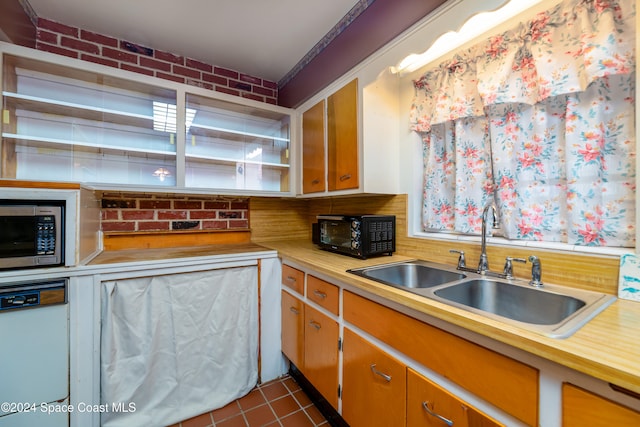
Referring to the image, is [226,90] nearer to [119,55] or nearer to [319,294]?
[119,55]

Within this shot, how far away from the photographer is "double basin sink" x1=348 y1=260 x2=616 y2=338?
829 mm

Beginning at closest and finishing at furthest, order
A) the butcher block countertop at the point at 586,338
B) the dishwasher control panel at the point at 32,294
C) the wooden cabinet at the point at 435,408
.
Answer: the butcher block countertop at the point at 586,338 → the wooden cabinet at the point at 435,408 → the dishwasher control panel at the point at 32,294

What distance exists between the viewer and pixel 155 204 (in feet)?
6.58

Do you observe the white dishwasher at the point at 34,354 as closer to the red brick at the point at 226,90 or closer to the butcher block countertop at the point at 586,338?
the butcher block countertop at the point at 586,338

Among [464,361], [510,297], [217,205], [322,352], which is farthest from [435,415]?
[217,205]

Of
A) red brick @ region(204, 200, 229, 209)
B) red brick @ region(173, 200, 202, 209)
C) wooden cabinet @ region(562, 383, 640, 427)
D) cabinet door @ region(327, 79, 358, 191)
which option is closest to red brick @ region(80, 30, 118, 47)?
red brick @ region(173, 200, 202, 209)

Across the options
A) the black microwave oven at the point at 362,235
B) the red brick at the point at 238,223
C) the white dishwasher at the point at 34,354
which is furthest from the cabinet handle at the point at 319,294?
the white dishwasher at the point at 34,354

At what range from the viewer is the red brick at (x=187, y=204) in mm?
2078

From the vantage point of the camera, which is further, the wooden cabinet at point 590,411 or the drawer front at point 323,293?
the drawer front at point 323,293

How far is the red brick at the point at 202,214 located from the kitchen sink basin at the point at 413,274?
1398 millimetres

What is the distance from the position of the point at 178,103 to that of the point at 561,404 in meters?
2.26

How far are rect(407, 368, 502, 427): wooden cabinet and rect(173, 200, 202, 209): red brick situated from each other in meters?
1.87

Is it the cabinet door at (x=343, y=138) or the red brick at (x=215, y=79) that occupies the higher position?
the red brick at (x=215, y=79)

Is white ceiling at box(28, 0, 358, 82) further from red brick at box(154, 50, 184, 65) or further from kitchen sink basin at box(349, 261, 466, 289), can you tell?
kitchen sink basin at box(349, 261, 466, 289)
